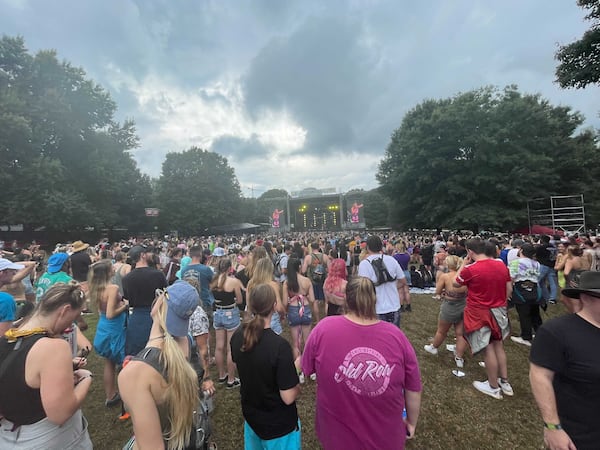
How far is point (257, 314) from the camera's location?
194cm

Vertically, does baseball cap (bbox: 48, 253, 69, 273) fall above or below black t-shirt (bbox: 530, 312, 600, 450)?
above

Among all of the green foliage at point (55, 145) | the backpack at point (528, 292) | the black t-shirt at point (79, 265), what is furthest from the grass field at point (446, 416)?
the green foliage at point (55, 145)

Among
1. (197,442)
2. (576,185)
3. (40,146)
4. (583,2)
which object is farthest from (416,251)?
(40,146)

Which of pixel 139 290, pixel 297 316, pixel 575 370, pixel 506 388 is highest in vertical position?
pixel 139 290

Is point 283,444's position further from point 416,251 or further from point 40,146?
point 40,146

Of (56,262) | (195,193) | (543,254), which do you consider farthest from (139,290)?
(195,193)

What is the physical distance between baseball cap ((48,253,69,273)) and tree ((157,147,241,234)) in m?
31.8

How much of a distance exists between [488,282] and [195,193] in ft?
119

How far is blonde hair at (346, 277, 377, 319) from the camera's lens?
1705 millimetres

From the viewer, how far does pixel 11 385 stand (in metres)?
1.45

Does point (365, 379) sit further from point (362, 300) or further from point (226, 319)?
point (226, 319)

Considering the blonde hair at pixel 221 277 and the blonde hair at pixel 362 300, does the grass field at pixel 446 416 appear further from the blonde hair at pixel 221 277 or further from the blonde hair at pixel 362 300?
the blonde hair at pixel 362 300

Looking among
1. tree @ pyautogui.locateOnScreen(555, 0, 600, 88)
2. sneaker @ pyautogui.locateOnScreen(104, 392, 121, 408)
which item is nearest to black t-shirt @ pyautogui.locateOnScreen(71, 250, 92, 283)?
sneaker @ pyautogui.locateOnScreen(104, 392, 121, 408)

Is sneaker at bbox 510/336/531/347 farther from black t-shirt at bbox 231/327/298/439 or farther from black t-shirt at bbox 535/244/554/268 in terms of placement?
black t-shirt at bbox 231/327/298/439
